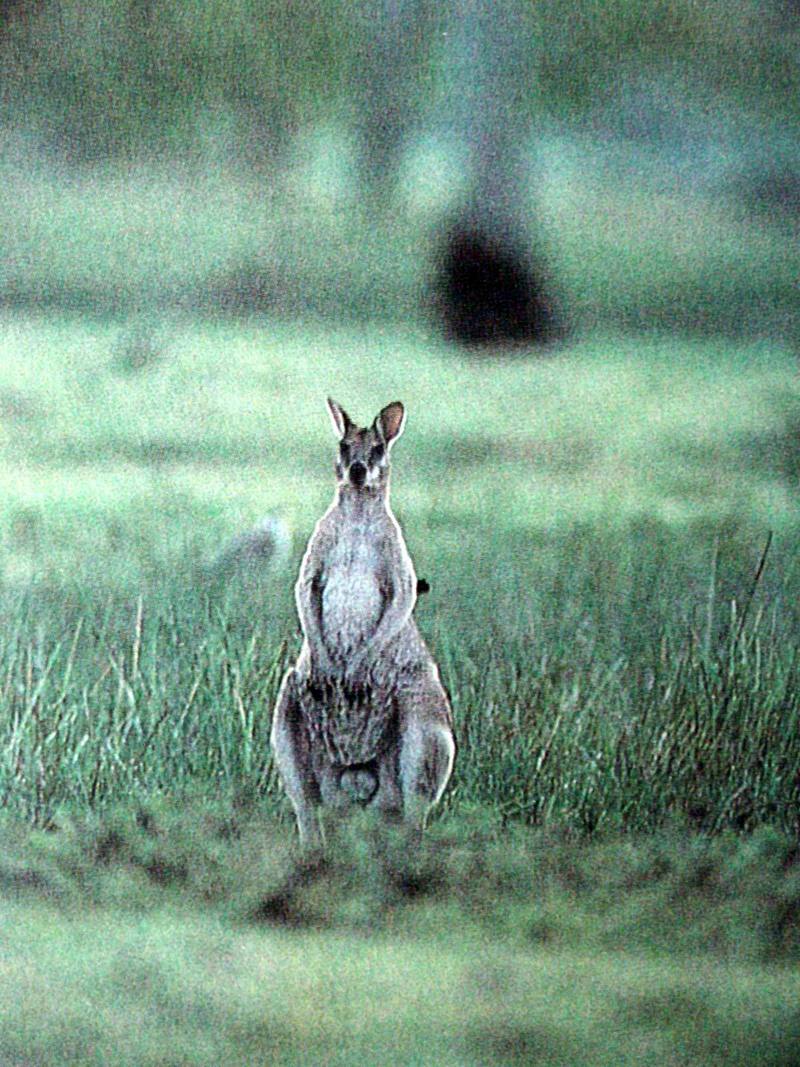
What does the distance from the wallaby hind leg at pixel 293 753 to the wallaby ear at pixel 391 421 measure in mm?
416

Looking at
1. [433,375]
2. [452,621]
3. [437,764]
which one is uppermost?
[433,375]

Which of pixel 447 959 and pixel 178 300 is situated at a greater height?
pixel 178 300

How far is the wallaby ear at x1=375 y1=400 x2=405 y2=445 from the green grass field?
19 millimetres

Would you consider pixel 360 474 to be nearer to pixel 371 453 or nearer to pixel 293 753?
pixel 371 453

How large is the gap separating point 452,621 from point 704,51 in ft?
3.24

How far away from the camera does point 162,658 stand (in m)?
2.60

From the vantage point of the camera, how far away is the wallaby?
2.55m

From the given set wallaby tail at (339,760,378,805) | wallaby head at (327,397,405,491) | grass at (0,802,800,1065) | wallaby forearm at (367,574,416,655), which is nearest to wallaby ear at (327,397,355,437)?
wallaby head at (327,397,405,491)

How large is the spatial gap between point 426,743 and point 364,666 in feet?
0.53

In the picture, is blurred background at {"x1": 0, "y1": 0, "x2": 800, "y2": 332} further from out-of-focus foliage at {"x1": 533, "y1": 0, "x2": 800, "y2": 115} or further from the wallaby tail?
the wallaby tail

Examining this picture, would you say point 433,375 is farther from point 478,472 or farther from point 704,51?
point 704,51

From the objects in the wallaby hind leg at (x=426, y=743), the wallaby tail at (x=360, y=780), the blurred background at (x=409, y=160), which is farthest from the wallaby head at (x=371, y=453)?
the wallaby tail at (x=360, y=780)

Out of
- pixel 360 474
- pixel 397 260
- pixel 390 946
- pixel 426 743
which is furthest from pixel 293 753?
pixel 397 260

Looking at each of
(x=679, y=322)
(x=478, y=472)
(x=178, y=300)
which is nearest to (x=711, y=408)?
(x=679, y=322)
